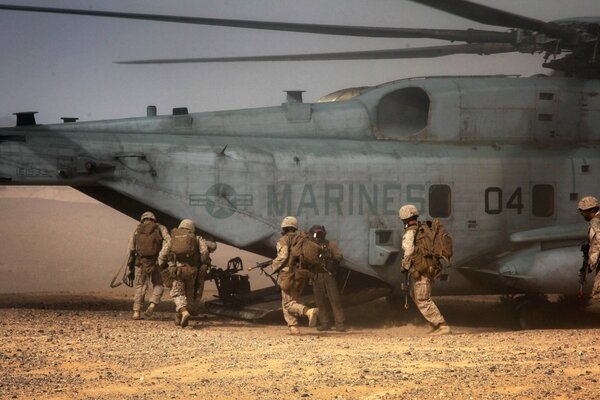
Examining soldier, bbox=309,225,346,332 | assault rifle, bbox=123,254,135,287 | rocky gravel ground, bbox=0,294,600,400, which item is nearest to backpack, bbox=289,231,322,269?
soldier, bbox=309,225,346,332

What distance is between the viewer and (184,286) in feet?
40.9

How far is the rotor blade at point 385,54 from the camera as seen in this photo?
12.7 metres

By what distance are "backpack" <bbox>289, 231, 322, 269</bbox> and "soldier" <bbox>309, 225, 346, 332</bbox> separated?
491mm

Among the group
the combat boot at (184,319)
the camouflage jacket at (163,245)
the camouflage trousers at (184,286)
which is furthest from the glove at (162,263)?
the combat boot at (184,319)

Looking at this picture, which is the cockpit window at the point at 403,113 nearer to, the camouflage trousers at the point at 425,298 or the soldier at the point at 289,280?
the soldier at the point at 289,280

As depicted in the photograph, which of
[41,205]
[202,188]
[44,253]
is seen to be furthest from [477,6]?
[41,205]

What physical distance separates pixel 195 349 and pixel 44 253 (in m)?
24.4

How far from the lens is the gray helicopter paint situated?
1288cm

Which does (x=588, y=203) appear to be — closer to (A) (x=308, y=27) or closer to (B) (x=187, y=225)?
(A) (x=308, y=27)

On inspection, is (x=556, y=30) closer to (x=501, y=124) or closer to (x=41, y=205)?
(x=501, y=124)

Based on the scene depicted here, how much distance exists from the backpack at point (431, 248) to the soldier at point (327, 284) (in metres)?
1.40

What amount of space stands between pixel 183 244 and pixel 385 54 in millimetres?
3674

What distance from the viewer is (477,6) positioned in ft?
34.7

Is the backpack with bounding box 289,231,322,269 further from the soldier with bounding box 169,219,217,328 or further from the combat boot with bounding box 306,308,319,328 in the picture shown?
the soldier with bounding box 169,219,217,328
